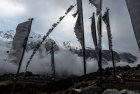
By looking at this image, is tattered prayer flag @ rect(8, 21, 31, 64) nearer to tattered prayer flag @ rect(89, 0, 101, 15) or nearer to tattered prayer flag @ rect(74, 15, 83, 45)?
tattered prayer flag @ rect(74, 15, 83, 45)

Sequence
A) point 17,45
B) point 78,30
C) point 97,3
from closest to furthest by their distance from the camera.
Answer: point 97,3, point 17,45, point 78,30

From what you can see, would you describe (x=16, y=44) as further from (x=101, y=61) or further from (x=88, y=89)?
(x=101, y=61)

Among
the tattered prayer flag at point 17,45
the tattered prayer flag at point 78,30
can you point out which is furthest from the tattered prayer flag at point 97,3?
the tattered prayer flag at point 17,45

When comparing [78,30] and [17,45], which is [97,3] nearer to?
[78,30]

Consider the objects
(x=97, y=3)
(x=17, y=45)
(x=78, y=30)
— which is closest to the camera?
Answer: (x=97, y=3)

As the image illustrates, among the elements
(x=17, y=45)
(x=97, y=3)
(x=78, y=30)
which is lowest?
(x=17, y=45)

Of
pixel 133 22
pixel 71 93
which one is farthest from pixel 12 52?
pixel 133 22

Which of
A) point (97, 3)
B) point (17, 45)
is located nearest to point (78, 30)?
point (97, 3)

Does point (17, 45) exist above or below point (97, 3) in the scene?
below

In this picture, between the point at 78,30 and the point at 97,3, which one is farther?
the point at 78,30

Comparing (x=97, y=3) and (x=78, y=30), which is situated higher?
(x=97, y=3)

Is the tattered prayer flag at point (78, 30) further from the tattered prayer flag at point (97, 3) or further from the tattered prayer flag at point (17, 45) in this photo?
the tattered prayer flag at point (17, 45)

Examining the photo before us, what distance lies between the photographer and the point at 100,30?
21.4m

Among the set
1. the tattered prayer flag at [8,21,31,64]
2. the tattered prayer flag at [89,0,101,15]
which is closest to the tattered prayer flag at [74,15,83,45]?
the tattered prayer flag at [89,0,101,15]
